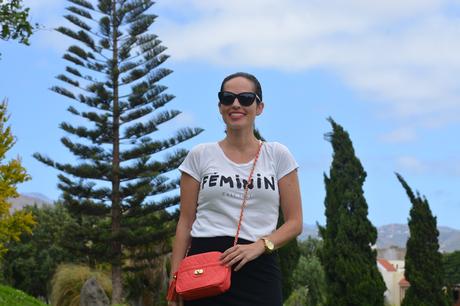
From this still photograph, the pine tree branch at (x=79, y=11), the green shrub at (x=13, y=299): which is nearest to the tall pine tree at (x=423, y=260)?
the green shrub at (x=13, y=299)

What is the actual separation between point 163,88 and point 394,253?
42.8 meters

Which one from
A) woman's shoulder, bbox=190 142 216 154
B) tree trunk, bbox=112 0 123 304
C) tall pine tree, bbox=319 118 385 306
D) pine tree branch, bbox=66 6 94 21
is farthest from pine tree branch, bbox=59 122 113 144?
woman's shoulder, bbox=190 142 216 154

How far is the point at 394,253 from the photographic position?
60.7 metres

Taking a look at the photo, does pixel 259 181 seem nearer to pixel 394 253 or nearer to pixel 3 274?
pixel 3 274

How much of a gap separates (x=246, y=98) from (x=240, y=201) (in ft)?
1.04

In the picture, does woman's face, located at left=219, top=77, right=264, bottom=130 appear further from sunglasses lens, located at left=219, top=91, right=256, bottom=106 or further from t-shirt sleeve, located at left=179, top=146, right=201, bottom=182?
t-shirt sleeve, located at left=179, top=146, right=201, bottom=182

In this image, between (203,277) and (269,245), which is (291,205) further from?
(203,277)

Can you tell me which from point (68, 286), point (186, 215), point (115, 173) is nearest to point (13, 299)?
point (68, 286)

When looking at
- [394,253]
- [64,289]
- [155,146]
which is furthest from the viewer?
[394,253]

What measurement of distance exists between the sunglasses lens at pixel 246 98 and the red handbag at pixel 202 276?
0.93 feet

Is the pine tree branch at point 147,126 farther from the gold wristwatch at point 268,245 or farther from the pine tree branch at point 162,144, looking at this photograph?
the gold wristwatch at point 268,245

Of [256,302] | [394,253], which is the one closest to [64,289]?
[256,302]

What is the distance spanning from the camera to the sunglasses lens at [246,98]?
7.56ft

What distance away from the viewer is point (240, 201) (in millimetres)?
2225
